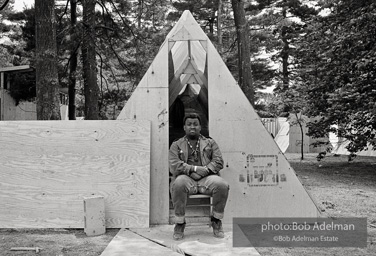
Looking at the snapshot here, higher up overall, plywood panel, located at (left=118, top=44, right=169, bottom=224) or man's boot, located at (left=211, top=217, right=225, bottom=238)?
plywood panel, located at (left=118, top=44, right=169, bottom=224)

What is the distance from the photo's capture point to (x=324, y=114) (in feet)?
33.3

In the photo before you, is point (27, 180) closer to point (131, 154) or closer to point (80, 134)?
point (80, 134)

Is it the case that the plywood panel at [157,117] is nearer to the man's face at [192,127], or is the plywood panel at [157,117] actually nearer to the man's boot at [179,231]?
the man's face at [192,127]

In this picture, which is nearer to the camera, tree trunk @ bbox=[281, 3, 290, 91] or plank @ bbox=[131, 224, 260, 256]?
plank @ bbox=[131, 224, 260, 256]

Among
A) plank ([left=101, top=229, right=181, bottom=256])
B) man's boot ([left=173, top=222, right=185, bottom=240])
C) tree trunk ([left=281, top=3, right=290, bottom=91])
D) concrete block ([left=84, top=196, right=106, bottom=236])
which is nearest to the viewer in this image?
plank ([left=101, top=229, right=181, bottom=256])

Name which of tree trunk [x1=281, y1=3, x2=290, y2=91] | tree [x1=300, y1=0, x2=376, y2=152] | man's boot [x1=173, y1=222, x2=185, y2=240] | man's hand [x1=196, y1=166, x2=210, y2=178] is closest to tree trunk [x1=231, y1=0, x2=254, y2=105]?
tree [x1=300, y1=0, x2=376, y2=152]

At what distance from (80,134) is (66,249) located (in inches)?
58.0

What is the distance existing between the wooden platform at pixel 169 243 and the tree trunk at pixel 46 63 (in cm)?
345

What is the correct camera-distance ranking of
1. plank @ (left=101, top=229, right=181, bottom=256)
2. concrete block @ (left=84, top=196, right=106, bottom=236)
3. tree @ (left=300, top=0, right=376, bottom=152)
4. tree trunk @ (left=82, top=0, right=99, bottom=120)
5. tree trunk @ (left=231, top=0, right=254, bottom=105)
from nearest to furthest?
plank @ (left=101, top=229, right=181, bottom=256) < concrete block @ (left=84, top=196, right=106, bottom=236) < tree @ (left=300, top=0, right=376, bottom=152) < tree trunk @ (left=231, top=0, right=254, bottom=105) < tree trunk @ (left=82, top=0, right=99, bottom=120)

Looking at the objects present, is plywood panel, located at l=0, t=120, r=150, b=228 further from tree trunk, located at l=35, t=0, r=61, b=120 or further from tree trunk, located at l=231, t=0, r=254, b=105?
tree trunk, located at l=231, t=0, r=254, b=105

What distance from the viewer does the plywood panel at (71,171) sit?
4.58 m

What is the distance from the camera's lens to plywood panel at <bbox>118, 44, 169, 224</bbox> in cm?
476

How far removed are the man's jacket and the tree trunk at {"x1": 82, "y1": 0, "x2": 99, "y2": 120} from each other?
727 centimetres

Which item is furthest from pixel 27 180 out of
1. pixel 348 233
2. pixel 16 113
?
pixel 16 113
